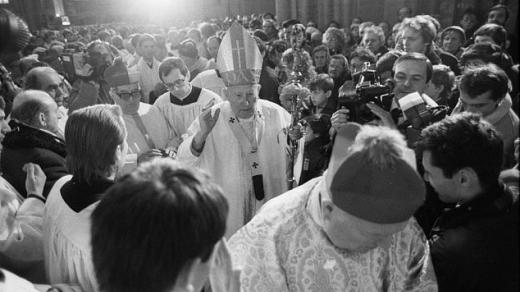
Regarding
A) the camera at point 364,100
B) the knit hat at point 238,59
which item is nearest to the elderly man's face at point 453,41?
the knit hat at point 238,59

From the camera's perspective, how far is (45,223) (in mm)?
1806

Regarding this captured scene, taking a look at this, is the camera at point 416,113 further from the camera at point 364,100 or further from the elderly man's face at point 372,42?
the elderly man's face at point 372,42

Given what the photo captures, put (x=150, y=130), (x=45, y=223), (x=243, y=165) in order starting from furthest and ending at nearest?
(x=150, y=130), (x=243, y=165), (x=45, y=223)

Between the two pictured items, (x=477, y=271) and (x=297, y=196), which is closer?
(x=477, y=271)

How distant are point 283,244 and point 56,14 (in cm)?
2204

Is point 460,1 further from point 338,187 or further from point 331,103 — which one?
point 338,187

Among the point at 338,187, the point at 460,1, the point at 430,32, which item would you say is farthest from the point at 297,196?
the point at 460,1

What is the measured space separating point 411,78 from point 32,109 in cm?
253

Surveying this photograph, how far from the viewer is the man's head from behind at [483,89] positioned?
2361mm

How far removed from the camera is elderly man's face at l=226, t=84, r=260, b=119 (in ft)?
9.18

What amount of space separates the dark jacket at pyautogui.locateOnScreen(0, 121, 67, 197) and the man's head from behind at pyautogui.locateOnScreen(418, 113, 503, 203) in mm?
1973

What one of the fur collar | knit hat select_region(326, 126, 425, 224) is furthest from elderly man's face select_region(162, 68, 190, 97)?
knit hat select_region(326, 126, 425, 224)

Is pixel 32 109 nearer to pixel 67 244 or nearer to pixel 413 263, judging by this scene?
pixel 67 244

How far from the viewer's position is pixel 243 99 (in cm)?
280
